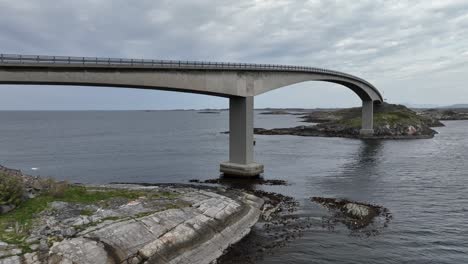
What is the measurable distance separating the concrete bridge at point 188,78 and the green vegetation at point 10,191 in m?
11.6

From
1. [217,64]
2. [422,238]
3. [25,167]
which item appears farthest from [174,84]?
[25,167]

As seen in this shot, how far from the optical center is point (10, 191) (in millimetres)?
21359

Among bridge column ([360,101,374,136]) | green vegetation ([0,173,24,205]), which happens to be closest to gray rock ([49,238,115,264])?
green vegetation ([0,173,24,205])

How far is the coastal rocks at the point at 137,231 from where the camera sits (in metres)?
16.8

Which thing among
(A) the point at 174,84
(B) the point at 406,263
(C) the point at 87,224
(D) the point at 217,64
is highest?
(D) the point at 217,64

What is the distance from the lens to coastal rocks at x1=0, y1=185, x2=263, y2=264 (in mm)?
16781

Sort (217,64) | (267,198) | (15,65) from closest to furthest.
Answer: (15,65) < (267,198) < (217,64)

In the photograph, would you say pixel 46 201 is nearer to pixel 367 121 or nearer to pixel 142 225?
pixel 142 225

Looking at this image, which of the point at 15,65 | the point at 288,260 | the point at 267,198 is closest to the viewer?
the point at 288,260

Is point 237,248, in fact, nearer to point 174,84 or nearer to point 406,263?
point 406,263

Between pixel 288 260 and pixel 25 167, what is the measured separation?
170ft

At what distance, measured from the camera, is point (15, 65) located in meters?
29.6

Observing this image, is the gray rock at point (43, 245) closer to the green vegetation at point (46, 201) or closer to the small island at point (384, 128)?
the green vegetation at point (46, 201)

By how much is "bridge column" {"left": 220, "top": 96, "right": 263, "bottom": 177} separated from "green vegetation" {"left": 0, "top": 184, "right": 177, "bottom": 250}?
1778 cm
